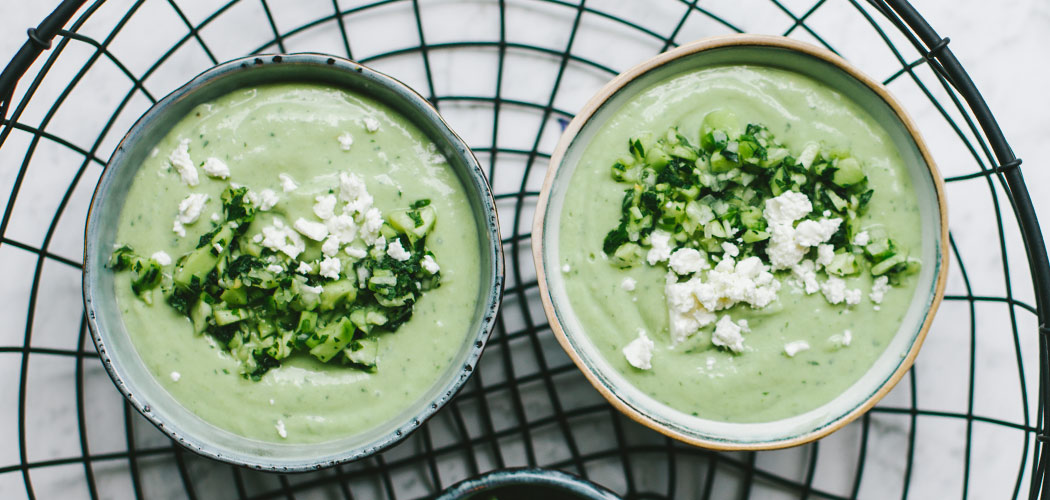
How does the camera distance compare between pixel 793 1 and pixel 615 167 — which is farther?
pixel 793 1

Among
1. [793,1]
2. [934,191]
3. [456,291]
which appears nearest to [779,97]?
[934,191]

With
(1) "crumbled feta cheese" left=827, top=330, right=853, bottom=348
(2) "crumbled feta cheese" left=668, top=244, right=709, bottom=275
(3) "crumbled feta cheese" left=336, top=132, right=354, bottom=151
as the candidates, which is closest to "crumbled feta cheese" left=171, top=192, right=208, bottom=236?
(3) "crumbled feta cheese" left=336, top=132, right=354, bottom=151

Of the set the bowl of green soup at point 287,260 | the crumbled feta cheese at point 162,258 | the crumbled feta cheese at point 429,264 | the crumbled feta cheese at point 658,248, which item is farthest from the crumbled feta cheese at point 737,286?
the crumbled feta cheese at point 162,258

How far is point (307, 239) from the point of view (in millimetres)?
1653

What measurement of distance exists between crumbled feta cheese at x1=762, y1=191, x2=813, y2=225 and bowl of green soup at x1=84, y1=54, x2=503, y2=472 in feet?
2.11

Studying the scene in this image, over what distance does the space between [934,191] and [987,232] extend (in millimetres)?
660

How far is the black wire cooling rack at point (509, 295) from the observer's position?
1.98 metres

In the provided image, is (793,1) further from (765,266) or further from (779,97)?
(765,266)

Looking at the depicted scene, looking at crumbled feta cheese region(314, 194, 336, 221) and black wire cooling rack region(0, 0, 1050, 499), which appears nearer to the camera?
crumbled feta cheese region(314, 194, 336, 221)

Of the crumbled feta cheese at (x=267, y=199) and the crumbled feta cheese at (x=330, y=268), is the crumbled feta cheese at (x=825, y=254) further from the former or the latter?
the crumbled feta cheese at (x=267, y=199)

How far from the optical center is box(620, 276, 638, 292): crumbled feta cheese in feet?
5.42

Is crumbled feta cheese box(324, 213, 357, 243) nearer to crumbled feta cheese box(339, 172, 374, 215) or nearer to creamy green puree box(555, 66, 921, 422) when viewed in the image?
crumbled feta cheese box(339, 172, 374, 215)

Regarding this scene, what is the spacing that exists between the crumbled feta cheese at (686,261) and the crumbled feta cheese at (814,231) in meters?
0.23

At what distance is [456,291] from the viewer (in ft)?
5.50
